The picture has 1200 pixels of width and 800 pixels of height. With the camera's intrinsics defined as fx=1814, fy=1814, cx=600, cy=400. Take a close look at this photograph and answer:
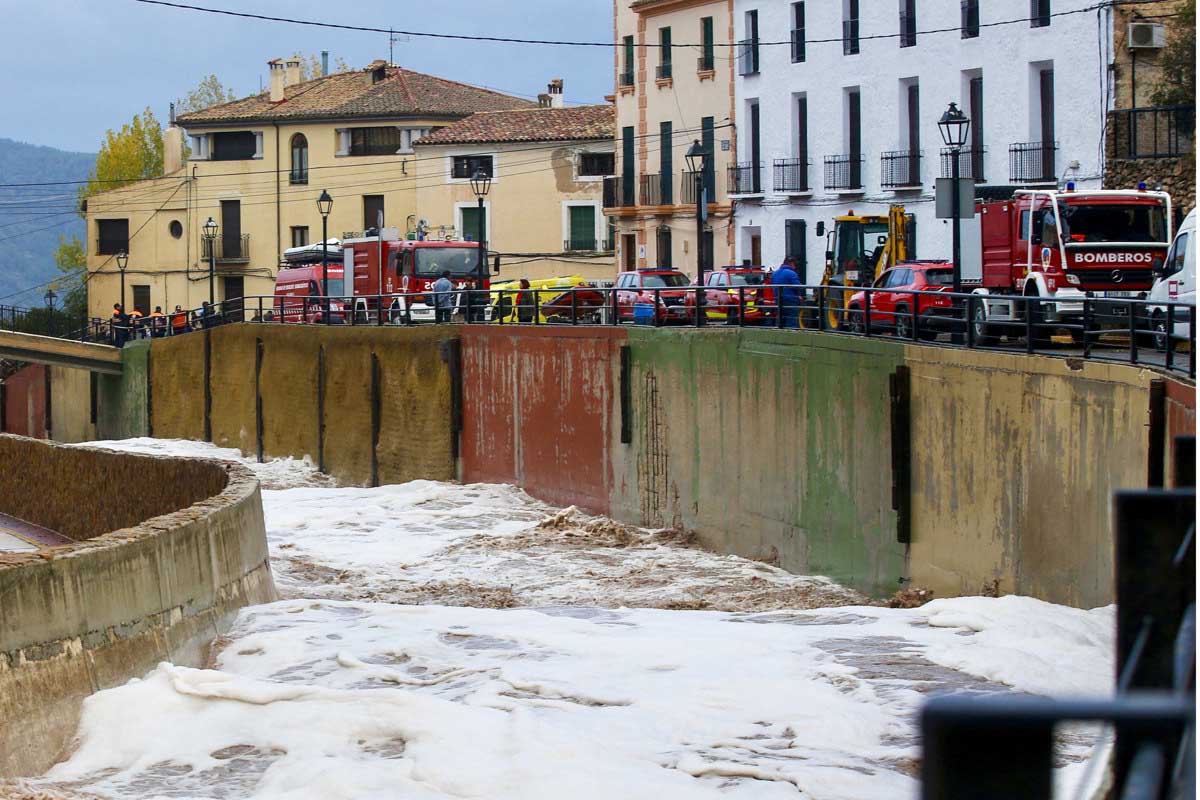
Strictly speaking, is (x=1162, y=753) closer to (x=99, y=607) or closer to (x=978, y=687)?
(x=99, y=607)

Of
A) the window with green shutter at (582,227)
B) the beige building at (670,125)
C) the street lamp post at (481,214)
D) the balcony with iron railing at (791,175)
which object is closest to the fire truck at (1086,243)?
the street lamp post at (481,214)

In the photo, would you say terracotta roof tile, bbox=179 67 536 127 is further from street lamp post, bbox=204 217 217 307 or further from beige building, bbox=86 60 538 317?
street lamp post, bbox=204 217 217 307

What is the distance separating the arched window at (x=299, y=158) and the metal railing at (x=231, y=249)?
3182 millimetres

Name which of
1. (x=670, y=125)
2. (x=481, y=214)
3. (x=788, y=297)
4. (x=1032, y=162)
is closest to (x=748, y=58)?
(x=670, y=125)

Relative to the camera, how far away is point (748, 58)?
5059 centimetres

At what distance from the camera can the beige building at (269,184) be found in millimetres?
71938

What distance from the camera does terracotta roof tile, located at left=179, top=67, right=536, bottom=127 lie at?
72.1m

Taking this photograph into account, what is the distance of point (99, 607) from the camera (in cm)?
1288

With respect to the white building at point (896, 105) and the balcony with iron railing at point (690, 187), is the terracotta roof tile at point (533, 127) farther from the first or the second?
the white building at point (896, 105)

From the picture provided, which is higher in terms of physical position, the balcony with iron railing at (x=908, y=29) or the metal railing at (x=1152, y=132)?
the balcony with iron railing at (x=908, y=29)

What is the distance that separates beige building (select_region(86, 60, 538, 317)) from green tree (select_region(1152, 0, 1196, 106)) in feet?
126

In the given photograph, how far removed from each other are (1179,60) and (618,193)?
81.1 ft

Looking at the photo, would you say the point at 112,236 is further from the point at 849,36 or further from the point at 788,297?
the point at 788,297

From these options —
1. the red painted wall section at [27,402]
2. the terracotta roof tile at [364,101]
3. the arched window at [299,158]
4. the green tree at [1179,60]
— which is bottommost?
the red painted wall section at [27,402]
